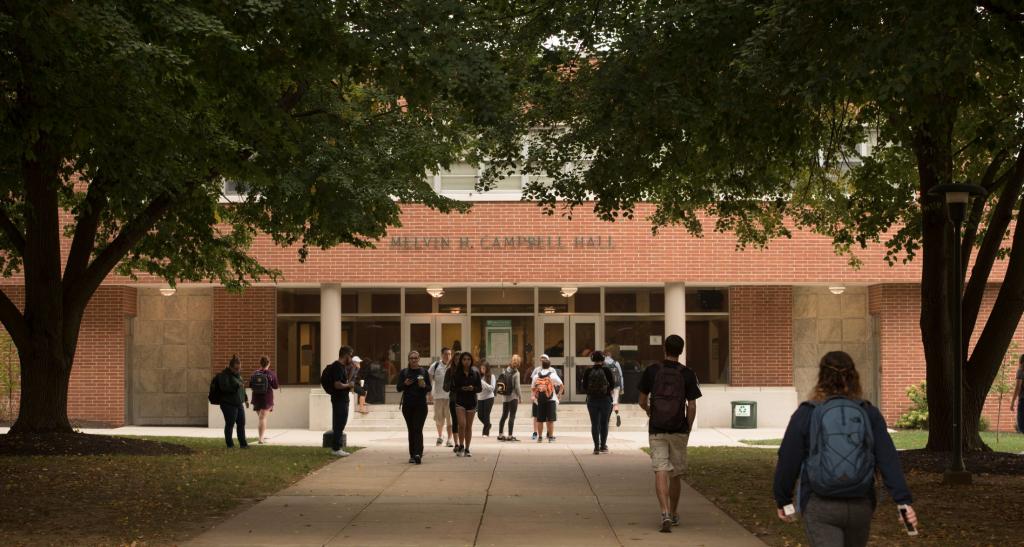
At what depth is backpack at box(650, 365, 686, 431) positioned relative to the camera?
38.4ft

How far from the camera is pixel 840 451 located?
6422 mm

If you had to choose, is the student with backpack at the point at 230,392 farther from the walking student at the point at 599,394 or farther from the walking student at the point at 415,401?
the walking student at the point at 599,394

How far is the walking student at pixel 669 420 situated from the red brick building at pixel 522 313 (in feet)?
61.3

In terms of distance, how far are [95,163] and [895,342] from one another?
20955mm

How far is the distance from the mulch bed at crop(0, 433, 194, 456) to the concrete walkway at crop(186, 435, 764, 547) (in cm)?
278

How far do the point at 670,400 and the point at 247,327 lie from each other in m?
21.5

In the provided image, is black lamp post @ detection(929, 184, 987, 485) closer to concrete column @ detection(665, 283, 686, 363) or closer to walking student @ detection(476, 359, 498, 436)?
walking student @ detection(476, 359, 498, 436)

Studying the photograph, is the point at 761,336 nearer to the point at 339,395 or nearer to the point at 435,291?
the point at 435,291

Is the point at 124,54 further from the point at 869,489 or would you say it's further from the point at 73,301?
the point at 73,301

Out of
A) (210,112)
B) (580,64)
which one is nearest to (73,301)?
(210,112)

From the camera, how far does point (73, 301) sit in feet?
65.6

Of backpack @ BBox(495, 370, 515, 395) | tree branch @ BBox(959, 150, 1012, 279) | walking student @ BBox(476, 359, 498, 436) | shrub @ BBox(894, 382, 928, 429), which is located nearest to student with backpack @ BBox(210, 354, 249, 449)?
walking student @ BBox(476, 359, 498, 436)

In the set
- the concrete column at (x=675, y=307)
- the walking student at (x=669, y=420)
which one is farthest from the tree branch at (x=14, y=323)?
the concrete column at (x=675, y=307)

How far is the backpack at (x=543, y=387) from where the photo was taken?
80.5 feet
